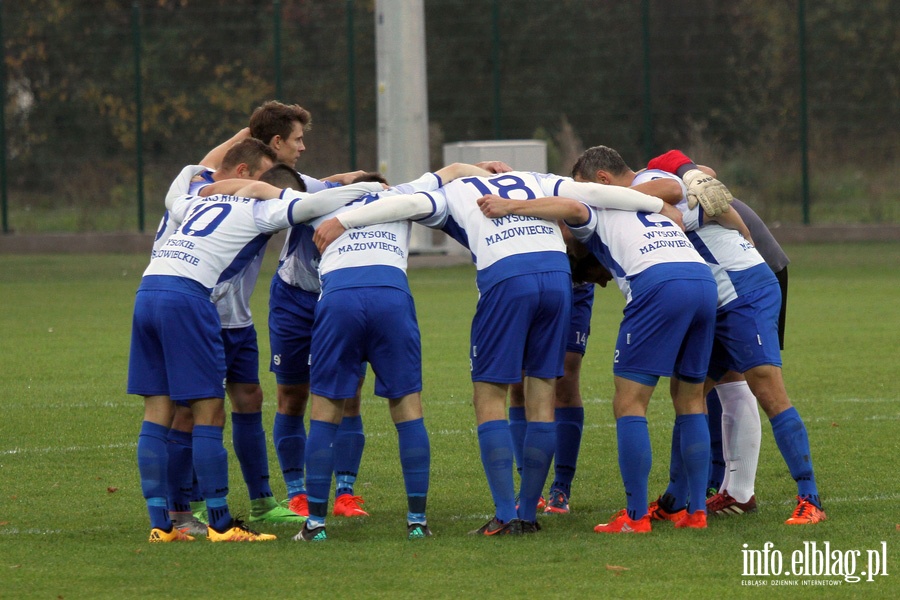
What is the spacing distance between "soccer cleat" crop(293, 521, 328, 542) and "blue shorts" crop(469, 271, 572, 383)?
1.02m

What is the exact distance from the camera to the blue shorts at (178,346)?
6090 mm

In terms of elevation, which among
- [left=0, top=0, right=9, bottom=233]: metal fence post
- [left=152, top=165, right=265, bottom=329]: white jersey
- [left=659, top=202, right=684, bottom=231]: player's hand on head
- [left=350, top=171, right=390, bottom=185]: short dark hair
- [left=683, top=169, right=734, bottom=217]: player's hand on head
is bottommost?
[left=152, top=165, right=265, bottom=329]: white jersey

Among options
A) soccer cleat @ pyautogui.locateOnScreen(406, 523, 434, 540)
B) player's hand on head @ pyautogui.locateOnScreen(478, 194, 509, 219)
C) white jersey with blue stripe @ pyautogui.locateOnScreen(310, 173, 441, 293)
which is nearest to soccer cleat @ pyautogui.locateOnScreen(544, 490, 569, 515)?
soccer cleat @ pyautogui.locateOnScreen(406, 523, 434, 540)

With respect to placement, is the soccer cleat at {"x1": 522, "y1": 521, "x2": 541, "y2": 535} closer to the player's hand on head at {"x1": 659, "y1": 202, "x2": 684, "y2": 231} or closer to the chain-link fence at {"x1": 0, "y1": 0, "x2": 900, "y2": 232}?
the player's hand on head at {"x1": 659, "y1": 202, "x2": 684, "y2": 231}

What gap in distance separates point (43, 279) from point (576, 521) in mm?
15011

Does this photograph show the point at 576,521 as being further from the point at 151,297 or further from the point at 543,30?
the point at 543,30

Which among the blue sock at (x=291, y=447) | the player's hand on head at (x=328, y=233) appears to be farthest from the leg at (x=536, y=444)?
the blue sock at (x=291, y=447)

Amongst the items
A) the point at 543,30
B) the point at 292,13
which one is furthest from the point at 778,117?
the point at 292,13

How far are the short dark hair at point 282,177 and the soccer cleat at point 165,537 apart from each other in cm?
183

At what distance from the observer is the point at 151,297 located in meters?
6.15

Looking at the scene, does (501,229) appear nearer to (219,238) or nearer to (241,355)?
(219,238)

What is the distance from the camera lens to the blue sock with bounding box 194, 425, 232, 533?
608 centimetres

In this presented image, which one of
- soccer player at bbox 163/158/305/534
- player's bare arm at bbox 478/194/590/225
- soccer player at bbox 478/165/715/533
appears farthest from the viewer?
soccer player at bbox 163/158/305/534

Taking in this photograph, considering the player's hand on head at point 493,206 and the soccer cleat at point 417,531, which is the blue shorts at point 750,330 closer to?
the player's hand on head at point 493,206
